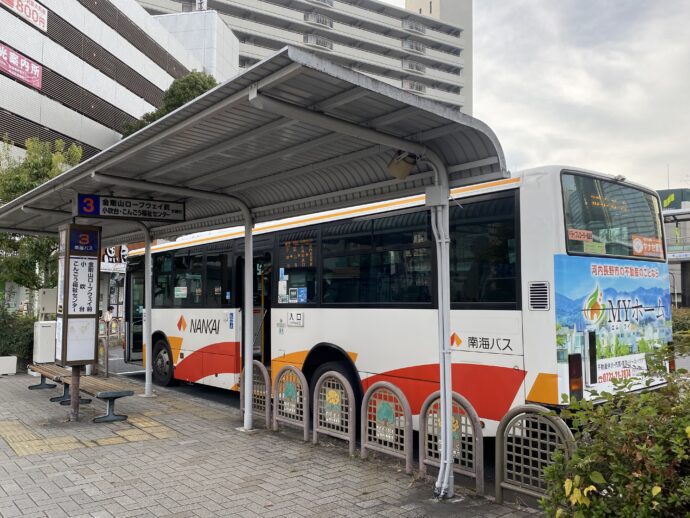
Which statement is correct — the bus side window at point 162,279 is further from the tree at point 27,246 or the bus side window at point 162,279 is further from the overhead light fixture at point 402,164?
the overhead light fixture at point 402,164

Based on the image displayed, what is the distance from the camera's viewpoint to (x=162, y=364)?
11.3 meters

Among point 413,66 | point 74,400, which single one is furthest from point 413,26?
point 74,400

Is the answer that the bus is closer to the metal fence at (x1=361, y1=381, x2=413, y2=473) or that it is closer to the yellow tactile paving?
the metal fence at (x1=361, y1=381, x2=413, y2=473)

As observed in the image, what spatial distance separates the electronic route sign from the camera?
788 cm

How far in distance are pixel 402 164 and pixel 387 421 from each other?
2672 millimetres

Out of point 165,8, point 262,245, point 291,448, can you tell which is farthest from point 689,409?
point 165,8

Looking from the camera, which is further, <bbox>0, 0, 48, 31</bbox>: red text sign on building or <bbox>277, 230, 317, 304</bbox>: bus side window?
<bbox>0, 0, 48, 31</bbox>: red text sign on building

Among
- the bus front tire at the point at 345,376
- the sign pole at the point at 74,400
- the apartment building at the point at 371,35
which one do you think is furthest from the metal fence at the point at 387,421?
the apartment building at the point at 371,35

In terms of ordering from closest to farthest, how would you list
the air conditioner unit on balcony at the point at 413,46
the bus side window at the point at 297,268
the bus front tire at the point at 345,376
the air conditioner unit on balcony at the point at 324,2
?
the bus front tire at the point at 345,376 < the bus side window at the point at 297,268 < the air conditioner unit on balcony at the point at 324,2 < the air conditioner unit on balcony at the point at 413,46

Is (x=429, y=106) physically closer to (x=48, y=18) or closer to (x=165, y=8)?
(x=48, y=18)

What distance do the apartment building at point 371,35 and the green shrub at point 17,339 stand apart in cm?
4997

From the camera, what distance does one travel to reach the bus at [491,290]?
5102 mm

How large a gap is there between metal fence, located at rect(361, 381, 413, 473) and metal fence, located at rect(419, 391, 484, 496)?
19 cm

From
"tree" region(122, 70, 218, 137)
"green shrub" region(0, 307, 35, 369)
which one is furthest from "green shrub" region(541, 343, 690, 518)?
"tree" region(122, 70, 218, 137)
